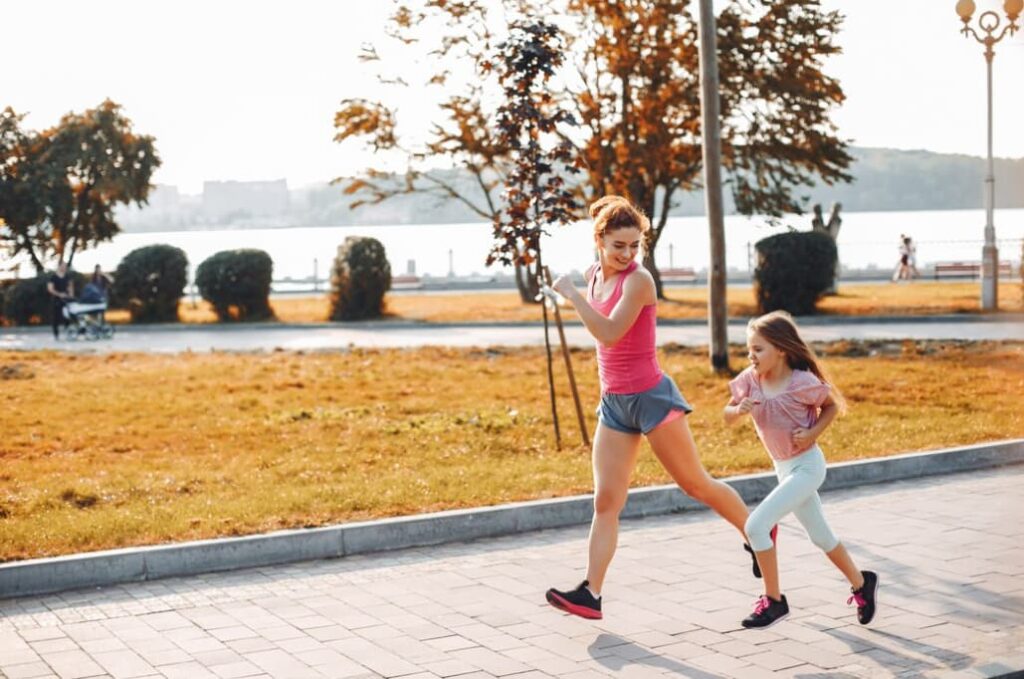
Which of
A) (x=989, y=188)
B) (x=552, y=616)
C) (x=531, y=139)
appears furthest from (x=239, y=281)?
(x=552, y=616)

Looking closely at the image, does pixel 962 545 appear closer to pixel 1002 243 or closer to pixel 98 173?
pixel 98 173

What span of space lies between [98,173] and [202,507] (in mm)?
32464

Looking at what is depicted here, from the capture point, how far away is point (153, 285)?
3325cm

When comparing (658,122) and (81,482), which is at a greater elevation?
(658,122)

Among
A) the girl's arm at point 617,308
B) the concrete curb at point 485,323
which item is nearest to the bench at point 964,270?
the concrete curb at point 485,323

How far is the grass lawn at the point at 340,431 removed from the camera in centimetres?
877

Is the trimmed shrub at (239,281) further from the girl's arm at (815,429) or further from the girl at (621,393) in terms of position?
the girl's arm at (815,429)

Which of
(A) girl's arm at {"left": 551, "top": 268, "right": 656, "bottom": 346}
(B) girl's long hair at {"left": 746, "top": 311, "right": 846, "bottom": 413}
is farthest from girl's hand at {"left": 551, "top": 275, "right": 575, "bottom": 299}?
(B) girl's long hair at {"left": 746, "top": 311, "right": 846, "bottom": 413}

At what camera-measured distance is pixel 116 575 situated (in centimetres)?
719

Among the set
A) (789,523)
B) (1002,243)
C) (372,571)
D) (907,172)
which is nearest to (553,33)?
(789,523)

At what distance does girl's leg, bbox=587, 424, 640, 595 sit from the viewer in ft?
20.1

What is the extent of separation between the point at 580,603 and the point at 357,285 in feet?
83.0

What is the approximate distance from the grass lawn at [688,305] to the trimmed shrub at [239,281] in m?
0.61

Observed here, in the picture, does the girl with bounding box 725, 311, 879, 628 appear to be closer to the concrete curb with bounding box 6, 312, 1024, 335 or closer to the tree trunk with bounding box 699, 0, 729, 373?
the tree trunk with bounding box 699, 0, 729, 373
